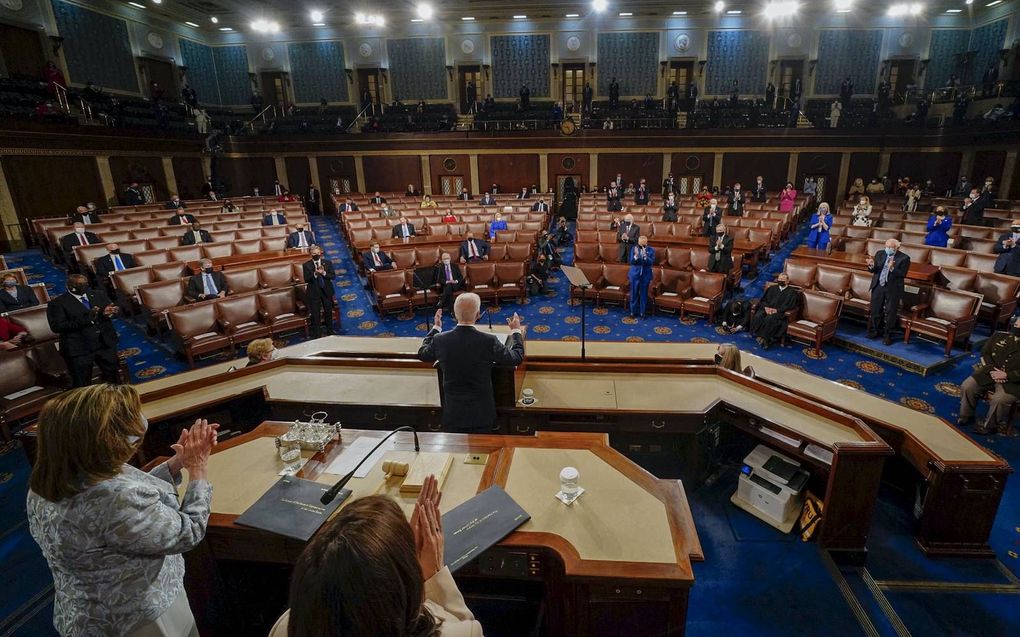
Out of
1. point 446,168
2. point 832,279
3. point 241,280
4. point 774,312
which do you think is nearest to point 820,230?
point 832,279

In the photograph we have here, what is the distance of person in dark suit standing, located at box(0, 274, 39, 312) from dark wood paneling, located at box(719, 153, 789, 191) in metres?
20.9

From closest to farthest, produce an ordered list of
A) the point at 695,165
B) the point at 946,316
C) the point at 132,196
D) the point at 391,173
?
the point at 946,316
the point at 132,196
the point at 695,165
the point at 391,173

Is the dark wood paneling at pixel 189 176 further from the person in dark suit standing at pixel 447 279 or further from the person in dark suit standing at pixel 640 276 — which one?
the person in dark suit standing at pixel 640 276

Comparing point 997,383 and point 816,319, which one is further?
point 816,319

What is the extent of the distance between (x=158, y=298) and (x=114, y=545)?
7.53m

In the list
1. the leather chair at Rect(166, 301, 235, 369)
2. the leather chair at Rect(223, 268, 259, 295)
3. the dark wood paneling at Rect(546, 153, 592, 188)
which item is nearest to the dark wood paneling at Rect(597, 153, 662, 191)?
the dark wood paneling at Rect(546, 153, 592, 188)

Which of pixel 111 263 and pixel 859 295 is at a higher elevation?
pixel 111 263

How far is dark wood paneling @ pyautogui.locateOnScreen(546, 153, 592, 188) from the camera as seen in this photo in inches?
813

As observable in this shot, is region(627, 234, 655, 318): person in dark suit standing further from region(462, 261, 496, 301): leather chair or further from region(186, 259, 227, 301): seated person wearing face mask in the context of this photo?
region(186, 259, 227, 301): seated person wearing face mask

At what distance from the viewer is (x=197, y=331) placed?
7.13 m

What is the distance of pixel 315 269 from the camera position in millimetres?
7660

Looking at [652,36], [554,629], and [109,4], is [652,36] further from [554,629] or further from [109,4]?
[554,629]

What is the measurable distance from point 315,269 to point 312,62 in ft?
66.7

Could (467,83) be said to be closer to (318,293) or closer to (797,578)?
(318,293)
